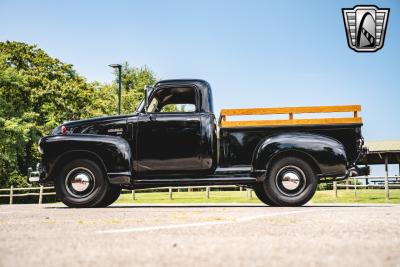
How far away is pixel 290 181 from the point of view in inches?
344

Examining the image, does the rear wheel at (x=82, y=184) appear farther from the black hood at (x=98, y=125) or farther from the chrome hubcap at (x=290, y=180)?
the chrome hubcap at (x=290, y=180)

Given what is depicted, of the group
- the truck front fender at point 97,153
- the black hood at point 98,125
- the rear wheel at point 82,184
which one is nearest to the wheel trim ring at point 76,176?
the rear wheel at point 82,184

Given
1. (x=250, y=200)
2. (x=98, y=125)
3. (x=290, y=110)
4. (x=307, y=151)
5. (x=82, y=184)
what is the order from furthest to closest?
(x=250, y=200), (x=98, y=125), (x=82, y=184), (x=290, y=110), (x=307, y=151)

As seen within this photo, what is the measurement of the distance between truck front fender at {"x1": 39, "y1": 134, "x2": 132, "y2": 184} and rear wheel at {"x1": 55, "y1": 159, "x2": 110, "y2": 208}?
13 centimetres

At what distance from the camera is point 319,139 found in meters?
8.69

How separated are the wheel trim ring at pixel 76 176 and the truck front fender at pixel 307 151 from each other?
9.79 feet

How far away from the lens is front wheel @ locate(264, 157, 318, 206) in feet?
28.3

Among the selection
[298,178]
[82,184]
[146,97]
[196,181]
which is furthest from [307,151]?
[82,184]

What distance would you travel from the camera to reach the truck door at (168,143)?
8.91 metres

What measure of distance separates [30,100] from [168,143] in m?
28.9

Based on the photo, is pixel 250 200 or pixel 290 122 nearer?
pixel 290 122

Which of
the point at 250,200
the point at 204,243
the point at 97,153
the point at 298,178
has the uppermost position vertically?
the point at 97,153

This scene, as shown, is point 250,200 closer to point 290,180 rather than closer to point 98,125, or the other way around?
point 290,180

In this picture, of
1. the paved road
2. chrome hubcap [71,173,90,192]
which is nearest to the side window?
chrome hubcap [71,173,90,192]
